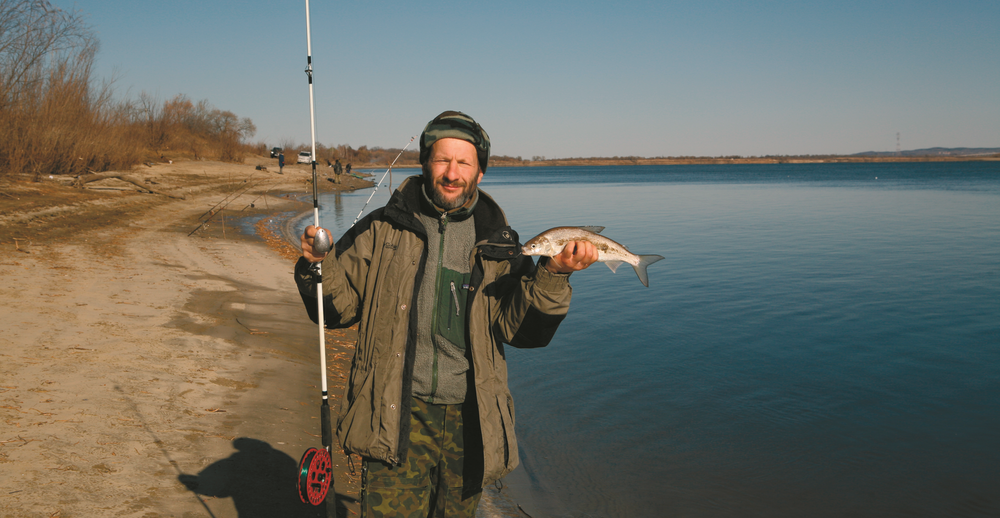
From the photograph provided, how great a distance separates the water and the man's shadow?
2230mm

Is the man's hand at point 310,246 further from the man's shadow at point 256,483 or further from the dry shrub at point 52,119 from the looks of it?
the dry shrub at point 52,119

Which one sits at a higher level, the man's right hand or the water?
the man's right hand

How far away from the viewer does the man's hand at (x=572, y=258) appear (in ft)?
8.07

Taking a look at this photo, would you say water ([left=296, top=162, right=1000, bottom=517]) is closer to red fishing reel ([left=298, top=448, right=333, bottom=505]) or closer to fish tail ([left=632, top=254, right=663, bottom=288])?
fish tail ([left=632, top=254, right=663, bottom=288])

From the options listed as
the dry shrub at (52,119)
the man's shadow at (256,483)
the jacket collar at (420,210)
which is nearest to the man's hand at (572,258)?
the jacket collar at (420,210)

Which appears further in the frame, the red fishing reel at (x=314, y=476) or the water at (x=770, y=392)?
the water at (x=770, y=392)

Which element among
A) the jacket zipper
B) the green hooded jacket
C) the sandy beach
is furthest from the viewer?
the sandy beach

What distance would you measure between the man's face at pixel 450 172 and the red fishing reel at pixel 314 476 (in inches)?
60.6

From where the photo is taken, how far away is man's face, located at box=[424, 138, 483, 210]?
270cm

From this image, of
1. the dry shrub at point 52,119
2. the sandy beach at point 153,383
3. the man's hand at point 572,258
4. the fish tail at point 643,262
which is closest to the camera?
the man's hand at point 572,258

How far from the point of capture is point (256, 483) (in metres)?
4.56

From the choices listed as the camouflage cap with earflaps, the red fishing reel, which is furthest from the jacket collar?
the red fishing reel

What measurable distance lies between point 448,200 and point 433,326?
0.55m

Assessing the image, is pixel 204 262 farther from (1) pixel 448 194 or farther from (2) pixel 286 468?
(1) pixel 448 194
